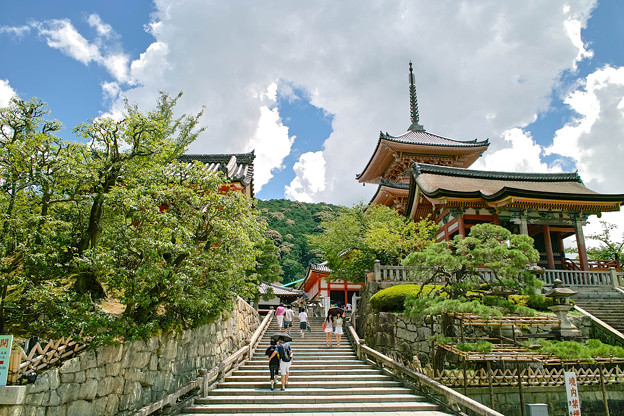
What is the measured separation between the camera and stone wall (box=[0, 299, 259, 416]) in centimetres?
631

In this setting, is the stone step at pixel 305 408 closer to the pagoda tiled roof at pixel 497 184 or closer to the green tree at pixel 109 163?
the green tree at pixel 109 163

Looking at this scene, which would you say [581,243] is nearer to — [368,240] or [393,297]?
[368,240]

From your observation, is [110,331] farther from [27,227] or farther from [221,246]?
[221,246]

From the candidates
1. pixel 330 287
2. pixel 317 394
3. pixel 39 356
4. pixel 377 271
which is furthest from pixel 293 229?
pixel 39 356

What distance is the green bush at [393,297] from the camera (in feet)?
51.8

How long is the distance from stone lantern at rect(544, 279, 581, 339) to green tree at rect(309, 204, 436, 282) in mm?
6526

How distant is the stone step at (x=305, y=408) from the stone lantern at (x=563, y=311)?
6.20 m

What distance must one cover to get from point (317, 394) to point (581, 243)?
15.9m

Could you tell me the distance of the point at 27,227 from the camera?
298 inches

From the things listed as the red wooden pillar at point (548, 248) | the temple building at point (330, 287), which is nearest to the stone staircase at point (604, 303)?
the red wooden pillar at point (548, 248)

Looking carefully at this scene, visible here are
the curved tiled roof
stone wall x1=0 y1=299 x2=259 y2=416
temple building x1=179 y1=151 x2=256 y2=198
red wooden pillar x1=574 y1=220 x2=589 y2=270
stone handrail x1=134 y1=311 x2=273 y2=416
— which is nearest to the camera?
stone wall x1=0 y1=299 x2=259 y2=416

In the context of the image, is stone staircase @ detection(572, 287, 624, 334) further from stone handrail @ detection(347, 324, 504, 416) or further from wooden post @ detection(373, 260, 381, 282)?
stone handrail @ detection(347, 324, 504, 416)

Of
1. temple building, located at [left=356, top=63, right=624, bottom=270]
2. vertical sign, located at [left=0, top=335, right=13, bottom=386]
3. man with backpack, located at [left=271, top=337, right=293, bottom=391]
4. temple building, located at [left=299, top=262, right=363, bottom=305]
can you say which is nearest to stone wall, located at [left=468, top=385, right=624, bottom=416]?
man with backpack, located at [left=271, top=337, right=293, bottom=391]

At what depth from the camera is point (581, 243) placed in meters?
20.2
